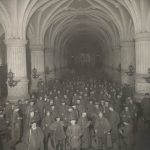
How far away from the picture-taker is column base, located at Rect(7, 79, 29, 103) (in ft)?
51.7

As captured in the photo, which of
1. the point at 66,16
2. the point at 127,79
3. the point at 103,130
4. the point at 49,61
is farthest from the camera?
the point at 49,61

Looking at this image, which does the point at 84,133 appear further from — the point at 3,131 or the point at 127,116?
the point at 3,131

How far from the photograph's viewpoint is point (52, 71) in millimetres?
27859

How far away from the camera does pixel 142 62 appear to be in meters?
15.7

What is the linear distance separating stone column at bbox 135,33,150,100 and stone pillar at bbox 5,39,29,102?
6.59m

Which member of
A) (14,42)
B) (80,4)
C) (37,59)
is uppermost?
(80,4)

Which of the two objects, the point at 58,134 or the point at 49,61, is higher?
the point at 49,61

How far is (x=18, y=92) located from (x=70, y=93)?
3072 mm

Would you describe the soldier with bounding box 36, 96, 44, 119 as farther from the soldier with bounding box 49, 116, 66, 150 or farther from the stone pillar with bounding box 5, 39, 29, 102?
the stone pillar with bounding box 5, 39, 29, 102

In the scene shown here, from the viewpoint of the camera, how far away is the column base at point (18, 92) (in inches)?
620

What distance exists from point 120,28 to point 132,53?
7.90 ft

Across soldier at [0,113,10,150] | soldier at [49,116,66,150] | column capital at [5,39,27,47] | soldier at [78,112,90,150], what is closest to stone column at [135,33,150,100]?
column capital at [5,39,27,47]

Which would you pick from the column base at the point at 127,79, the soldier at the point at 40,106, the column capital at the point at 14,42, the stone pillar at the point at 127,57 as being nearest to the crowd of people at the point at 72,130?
the soldier at the point at 40,106

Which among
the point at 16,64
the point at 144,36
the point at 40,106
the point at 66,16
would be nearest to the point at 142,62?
the point at 144,36
